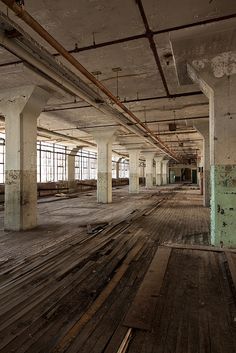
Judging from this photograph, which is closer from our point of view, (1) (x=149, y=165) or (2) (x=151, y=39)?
(2) (x=151, y=39)

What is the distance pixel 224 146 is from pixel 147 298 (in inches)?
131

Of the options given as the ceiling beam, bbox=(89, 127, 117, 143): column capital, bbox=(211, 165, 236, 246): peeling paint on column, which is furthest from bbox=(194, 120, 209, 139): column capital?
bbox=(211, 165, 236, 246): peeling paint on column

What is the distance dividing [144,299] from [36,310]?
130 cm

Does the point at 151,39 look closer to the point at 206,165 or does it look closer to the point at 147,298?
the point at 147,298

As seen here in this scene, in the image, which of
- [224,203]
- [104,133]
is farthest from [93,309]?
[104,133]

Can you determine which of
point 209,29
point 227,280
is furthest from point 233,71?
point 227,280

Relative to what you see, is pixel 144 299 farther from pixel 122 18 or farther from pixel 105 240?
pixel 122 18

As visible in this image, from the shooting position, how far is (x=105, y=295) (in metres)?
3.21

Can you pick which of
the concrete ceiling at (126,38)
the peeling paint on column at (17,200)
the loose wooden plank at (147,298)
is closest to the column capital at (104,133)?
the concrete ceiling at (126,38)

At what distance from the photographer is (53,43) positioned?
3.59m

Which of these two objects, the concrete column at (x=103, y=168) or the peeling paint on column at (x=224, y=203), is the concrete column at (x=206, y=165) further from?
the peeling paint on column at (x=224, y=203)

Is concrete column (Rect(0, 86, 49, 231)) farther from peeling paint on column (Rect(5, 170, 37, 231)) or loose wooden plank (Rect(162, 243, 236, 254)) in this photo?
loose wooden plank (Rect(162, 243, 236, 254))

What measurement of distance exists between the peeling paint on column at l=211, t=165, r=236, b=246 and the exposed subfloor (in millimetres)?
499

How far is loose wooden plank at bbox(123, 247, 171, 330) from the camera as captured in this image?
261 centimetres
